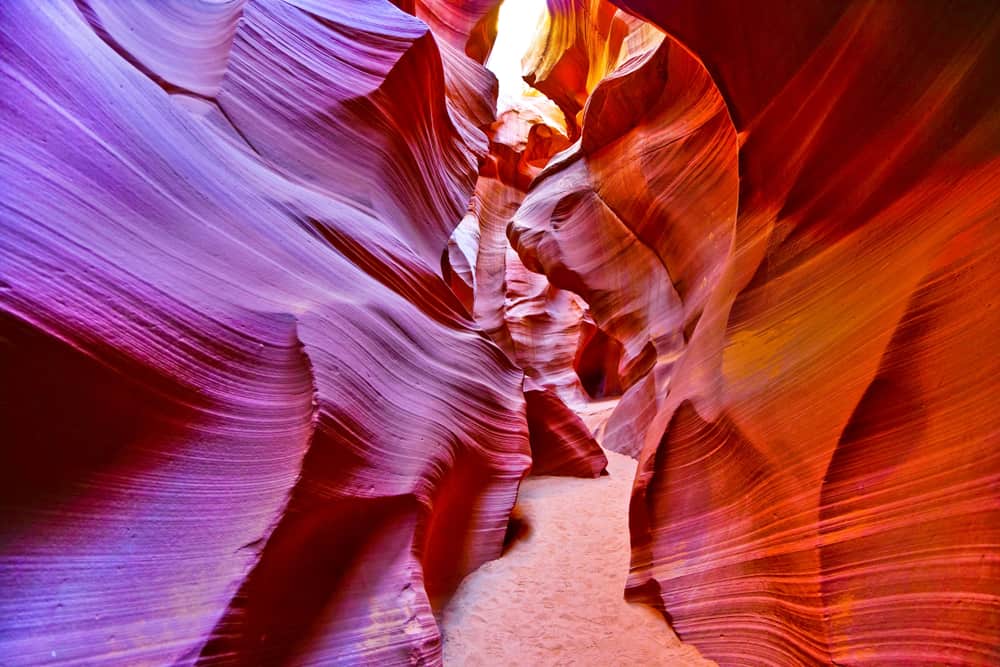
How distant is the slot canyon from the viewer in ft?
4.99

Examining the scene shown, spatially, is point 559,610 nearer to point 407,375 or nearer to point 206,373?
point 407,375

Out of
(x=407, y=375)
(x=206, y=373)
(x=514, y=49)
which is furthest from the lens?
(x=514, y=49)

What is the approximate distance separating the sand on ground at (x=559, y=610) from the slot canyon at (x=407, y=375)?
0.02 meters

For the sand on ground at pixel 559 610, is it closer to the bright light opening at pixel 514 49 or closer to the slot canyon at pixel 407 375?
the slot canyon at pixel 407 375

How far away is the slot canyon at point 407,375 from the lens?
152cm

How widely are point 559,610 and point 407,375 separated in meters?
1.50

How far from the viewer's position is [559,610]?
8.83ft

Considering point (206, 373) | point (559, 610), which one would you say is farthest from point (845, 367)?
point (206, 373)

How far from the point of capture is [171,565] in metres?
1.62

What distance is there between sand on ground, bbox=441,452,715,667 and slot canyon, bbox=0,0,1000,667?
0.02 m

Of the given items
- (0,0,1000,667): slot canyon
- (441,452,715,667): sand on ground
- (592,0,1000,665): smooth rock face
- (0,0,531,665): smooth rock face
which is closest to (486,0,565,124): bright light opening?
(0,0,1000,667): slot canyon

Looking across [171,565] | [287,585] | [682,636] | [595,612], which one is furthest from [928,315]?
[171,565]

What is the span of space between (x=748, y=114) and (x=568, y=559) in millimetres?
2940

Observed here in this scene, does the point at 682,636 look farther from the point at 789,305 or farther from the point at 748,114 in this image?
the point at 748,114
